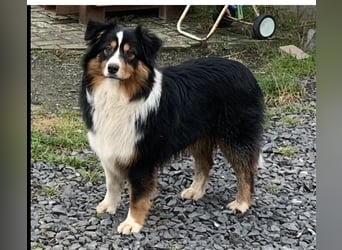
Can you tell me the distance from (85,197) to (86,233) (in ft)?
0.25

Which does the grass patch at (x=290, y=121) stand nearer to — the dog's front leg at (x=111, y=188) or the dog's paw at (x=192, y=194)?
the dog's paw at (x=192, y=194)

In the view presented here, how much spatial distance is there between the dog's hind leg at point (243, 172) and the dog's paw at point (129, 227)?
20cm

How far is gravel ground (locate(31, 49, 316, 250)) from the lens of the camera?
1382 millimetres

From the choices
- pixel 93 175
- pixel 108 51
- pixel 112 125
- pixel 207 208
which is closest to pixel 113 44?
pixel 108 51

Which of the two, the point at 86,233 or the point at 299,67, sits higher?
the point at 299,67

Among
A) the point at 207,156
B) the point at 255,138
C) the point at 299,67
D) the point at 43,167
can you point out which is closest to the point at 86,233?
the point at 43,167

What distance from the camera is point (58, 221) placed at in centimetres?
139

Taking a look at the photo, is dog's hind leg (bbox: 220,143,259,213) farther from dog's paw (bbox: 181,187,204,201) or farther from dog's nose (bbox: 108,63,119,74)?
dog's nose (bbox: 108,63,119,74)

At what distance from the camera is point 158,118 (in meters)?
1.38

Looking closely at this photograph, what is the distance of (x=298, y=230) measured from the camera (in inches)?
55.4

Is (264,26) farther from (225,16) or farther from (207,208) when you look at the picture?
(207,208)
